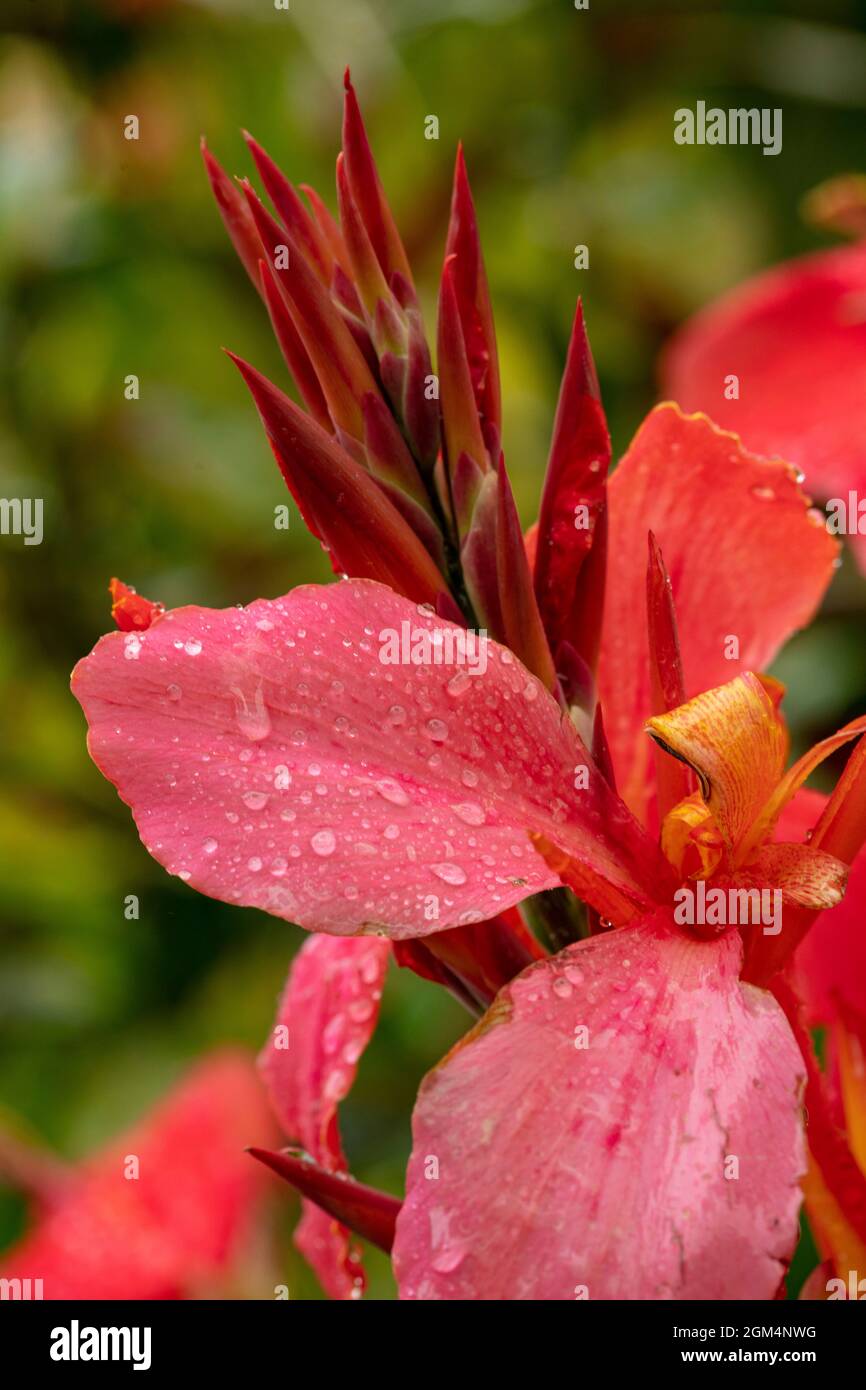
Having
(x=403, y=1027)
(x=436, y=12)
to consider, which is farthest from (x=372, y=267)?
(x=436, y=12)

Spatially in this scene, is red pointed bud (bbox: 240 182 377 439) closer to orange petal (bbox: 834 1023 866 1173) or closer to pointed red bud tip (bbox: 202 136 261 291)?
pointed red bud tip (bbox: 202 136 261 291)

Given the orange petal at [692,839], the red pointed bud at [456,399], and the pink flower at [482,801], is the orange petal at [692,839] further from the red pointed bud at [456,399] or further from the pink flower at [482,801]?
the red pointed bud at [456,399]

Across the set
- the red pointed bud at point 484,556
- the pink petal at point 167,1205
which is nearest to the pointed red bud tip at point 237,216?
the red pointed bud at point 484,556

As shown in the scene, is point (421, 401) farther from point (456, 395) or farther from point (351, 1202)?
point (351, 1202)

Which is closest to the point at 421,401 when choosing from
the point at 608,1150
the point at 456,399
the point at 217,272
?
the point at 456,399
